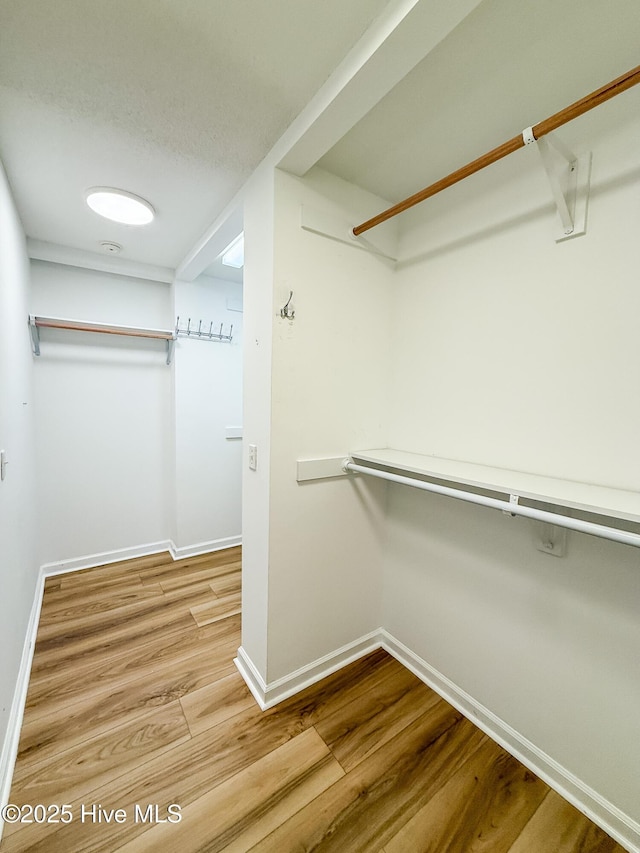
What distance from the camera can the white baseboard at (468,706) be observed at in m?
1.08

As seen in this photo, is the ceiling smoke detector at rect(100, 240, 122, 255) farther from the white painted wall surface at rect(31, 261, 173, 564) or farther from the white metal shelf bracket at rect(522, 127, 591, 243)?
the white metal shelf bracket at rect(522, 127, 591, 243)

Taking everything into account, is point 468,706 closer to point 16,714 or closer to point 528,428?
point 528,428

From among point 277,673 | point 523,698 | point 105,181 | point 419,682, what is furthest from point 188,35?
point 419,682

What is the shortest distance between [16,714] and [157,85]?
248cm

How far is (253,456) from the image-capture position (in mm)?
1546

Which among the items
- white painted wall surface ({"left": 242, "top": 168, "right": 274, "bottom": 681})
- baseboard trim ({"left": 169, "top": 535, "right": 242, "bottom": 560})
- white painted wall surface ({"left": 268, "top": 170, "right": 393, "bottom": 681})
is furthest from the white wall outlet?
baseboard trim ({"left": 169, "top": 535, "right": 242, "bottom": 560})

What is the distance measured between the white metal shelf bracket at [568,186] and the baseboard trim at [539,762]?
6.24 ft

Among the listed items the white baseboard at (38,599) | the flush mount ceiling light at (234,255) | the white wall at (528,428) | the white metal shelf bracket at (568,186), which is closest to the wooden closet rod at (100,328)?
the flush mount ceiling light at (234,255)

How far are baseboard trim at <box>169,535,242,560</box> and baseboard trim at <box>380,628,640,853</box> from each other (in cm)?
199

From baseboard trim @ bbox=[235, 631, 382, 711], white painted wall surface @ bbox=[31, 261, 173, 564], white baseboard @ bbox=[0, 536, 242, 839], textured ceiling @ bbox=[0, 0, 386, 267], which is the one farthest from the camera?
white painted wall surface @ bbox=[31, 261, 173, 564]

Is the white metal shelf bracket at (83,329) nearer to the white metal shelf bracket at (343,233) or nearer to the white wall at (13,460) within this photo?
the white wall at (13,460)

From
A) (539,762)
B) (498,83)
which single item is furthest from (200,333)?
(539,762)

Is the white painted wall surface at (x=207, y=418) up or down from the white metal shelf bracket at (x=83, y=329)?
down

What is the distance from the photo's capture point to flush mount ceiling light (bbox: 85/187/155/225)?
167 centimetres
